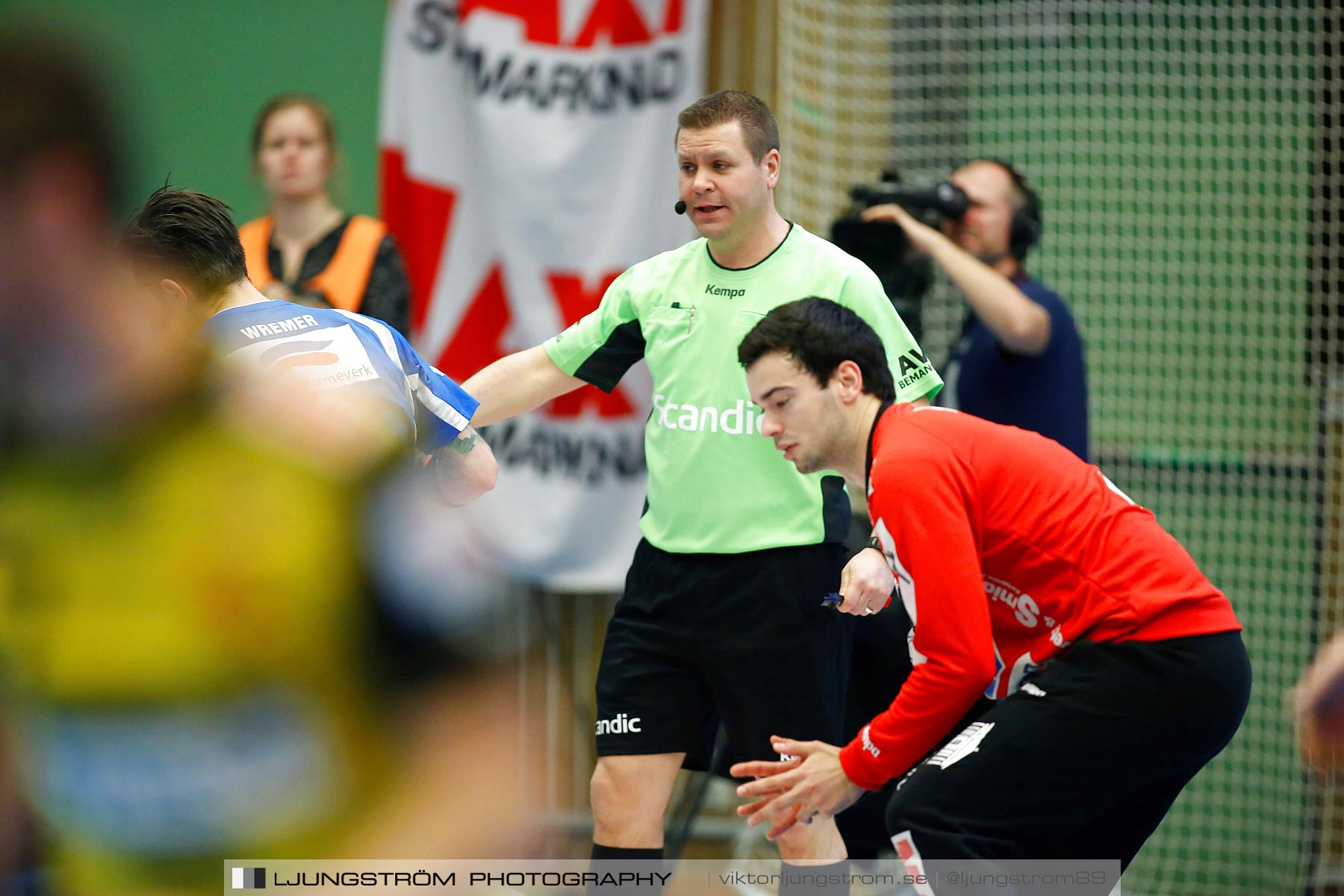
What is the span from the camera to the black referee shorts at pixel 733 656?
3344 mm

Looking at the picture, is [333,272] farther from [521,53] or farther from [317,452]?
[317,452]

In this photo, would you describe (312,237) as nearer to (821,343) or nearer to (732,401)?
(732,401)

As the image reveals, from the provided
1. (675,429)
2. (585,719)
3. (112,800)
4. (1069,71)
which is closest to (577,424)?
(585,719)

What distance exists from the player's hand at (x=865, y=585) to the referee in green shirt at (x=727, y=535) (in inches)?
15.0

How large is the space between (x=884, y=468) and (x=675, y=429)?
93cm

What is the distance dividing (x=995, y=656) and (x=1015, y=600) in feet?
0.42

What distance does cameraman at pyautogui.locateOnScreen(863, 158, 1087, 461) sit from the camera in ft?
14.2

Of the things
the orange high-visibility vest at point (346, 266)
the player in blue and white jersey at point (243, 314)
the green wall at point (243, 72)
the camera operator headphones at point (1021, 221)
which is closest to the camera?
the player in blue and white jersey at point (243, 314)

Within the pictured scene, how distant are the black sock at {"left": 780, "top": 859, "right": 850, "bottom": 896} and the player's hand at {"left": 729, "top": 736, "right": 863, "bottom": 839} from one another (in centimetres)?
82

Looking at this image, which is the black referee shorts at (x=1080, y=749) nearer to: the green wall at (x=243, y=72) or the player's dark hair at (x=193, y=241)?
the player's dark hair at (x=193, y=241)

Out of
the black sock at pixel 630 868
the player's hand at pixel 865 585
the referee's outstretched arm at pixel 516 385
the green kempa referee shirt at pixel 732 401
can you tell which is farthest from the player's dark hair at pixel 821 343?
Result: the black sock at pixel 630 868

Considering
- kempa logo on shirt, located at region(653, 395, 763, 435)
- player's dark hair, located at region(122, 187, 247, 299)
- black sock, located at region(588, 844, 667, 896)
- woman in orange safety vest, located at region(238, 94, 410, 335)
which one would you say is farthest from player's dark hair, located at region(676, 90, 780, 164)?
black sock, located at region(588, 844, 667, 896)

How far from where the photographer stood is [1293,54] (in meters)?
5.59

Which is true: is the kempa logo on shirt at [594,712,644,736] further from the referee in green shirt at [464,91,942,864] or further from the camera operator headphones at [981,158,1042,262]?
the camera operator headphones at [981,158,1042,262]
